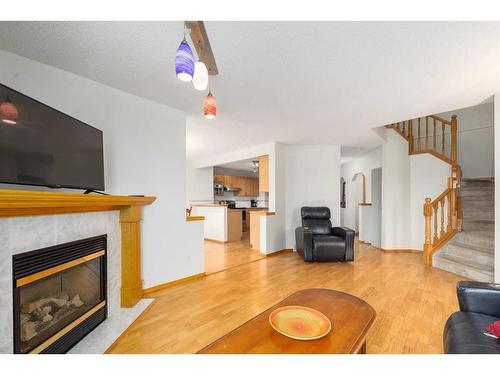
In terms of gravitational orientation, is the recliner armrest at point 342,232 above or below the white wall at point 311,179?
below

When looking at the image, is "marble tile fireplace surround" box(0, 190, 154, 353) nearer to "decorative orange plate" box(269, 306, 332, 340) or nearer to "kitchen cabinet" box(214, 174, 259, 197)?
"decorative orange plate" box(269, 306, 332, 340)

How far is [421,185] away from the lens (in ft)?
13.7

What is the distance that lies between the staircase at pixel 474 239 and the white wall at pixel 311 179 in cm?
184

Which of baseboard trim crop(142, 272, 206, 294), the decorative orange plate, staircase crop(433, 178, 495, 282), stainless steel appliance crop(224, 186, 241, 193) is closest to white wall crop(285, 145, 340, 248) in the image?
staircase crop(433, 178, 495, 282)

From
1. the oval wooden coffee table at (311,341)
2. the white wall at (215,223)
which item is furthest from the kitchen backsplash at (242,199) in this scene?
the oval wooden coffee table at (311,341)

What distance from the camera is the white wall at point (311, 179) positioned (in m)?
4.57

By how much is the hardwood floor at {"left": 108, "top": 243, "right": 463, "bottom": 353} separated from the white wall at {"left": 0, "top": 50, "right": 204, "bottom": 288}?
42 cm

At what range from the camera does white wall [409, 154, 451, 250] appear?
4004mm

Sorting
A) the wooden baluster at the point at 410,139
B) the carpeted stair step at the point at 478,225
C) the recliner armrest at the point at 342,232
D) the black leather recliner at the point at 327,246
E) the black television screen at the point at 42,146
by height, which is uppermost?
the wooden baluster at the point at 410,139

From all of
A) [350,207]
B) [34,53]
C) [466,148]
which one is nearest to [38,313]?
[34,53]

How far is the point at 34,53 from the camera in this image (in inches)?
64.9

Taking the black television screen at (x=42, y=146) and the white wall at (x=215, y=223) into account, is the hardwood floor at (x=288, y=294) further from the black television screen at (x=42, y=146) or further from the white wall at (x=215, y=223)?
the white wall at (x=215, y=223)
